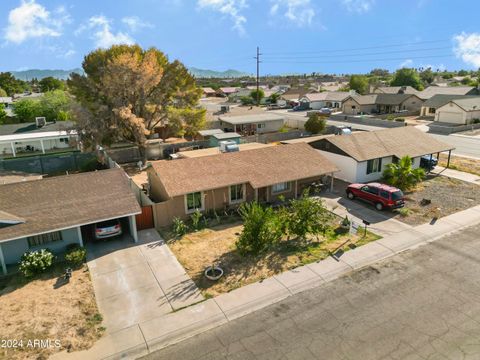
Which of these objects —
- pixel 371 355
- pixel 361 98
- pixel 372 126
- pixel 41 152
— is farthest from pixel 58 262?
pixel 361 98

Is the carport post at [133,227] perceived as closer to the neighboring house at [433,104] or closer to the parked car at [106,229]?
the parked car at [106,229]

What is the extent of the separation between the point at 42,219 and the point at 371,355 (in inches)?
665

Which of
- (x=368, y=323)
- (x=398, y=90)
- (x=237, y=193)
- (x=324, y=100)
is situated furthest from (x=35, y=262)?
(x=398, y=90)

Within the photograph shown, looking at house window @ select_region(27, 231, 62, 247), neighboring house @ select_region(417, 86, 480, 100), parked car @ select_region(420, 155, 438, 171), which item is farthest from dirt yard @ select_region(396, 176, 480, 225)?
neighboring house @ select_region(417, 86, 480, 100)

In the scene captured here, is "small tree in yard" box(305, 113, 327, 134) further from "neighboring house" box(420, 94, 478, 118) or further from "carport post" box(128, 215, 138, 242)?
"carport post" box(128, 215, 138, 242)

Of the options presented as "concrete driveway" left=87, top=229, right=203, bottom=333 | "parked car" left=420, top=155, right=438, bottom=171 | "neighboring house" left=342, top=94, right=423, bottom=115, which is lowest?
"concrete driveway" left=87, top=229, right=203, bottom=333

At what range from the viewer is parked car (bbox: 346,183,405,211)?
24297mm

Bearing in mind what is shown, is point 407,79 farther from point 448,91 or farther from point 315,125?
point 315,125

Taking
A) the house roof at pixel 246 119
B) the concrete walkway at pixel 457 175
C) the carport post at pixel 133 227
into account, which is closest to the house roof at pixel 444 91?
the house roof at pixel 246 119

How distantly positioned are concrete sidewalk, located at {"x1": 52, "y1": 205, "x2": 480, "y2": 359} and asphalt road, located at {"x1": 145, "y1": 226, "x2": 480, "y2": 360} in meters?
0.49

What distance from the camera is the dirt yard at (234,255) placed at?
17.0m

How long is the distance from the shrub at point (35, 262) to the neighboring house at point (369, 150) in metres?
23.9

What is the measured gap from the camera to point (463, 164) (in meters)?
36.8

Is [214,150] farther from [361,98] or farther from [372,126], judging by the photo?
[361,98]
